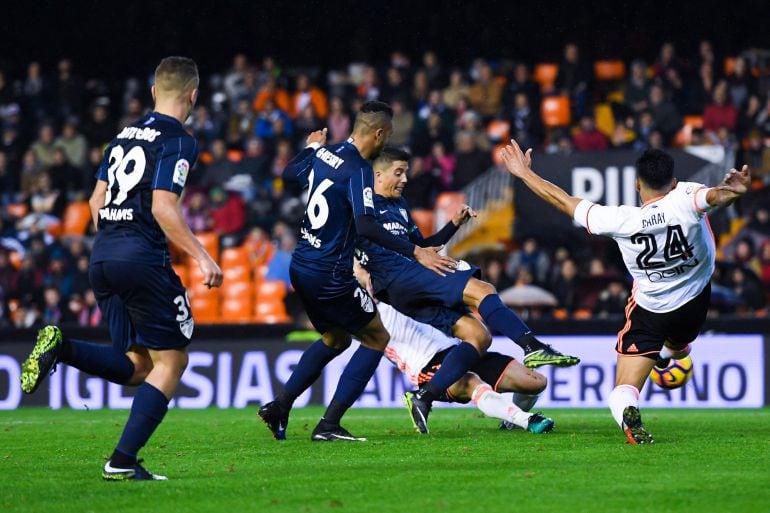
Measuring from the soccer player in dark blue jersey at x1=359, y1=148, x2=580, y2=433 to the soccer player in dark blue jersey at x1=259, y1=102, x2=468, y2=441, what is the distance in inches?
17.2

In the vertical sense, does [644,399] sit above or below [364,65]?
below

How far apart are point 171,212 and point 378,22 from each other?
1778 cm

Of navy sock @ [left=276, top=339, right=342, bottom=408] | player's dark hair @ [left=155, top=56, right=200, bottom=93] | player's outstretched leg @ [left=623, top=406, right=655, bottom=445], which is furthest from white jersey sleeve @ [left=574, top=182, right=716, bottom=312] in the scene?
player's dark hair @ [left=155, top=56, right=200, bottom=93]

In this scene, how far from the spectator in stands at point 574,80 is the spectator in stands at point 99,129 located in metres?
7.63

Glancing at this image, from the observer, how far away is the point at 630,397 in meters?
8.37

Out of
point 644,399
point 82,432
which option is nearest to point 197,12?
point 644,399

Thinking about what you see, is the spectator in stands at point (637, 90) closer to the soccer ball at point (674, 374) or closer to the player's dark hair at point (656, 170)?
the soccer ball at point (674, 374)

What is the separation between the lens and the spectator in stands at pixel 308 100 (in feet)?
69.2

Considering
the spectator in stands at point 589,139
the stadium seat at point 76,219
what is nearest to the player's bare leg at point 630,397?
the spectator in stands at point 589,139

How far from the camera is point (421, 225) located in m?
18.2

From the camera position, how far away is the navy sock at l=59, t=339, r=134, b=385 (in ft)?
22.7

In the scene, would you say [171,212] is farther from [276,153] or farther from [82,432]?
[276,153]

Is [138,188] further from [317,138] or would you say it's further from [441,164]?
[441,164]

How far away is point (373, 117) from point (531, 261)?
8837 mm
